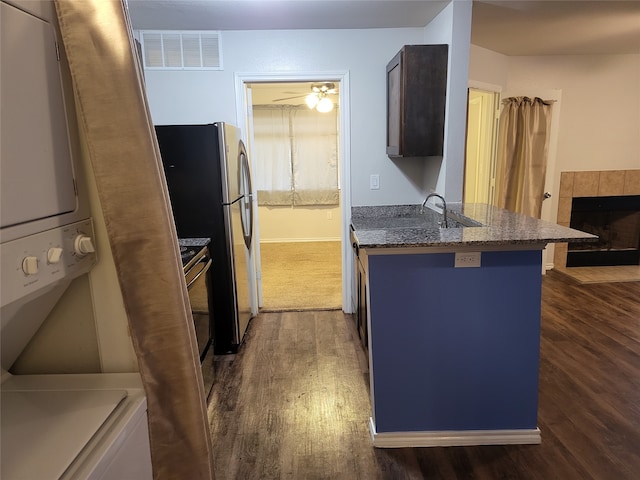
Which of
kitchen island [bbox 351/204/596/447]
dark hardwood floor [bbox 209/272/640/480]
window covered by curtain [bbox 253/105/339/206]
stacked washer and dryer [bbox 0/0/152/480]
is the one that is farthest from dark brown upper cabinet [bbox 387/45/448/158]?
window covered by curtain [bbox 253/105/339/206]

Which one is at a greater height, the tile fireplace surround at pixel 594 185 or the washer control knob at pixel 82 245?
the washer control knob at pixel 82 245

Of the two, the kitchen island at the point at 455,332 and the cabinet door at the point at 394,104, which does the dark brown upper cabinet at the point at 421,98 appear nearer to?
the cabinet door at the point at 394,104

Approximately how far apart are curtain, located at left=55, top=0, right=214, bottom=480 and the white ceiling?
78.6 inches

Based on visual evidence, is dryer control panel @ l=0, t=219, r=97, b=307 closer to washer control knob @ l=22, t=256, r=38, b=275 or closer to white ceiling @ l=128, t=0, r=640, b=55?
washer control knob @ l=22, t=256, r=38, b=275

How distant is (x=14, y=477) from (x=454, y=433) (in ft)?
5.99

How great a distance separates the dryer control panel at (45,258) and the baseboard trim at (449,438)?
1620mm

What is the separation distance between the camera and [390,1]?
262 cm

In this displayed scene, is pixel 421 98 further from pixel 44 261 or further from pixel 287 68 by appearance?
pixel 44 261

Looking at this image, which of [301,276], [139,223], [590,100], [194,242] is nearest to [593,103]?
[590,100]

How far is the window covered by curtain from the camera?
6.04m

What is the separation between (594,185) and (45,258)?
523 centimetres

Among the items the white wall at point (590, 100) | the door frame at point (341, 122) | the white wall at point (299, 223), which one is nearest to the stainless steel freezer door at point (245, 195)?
the door frame at point (341, 122)

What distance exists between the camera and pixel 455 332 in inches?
76.7

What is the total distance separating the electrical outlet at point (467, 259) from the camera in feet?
6.10
